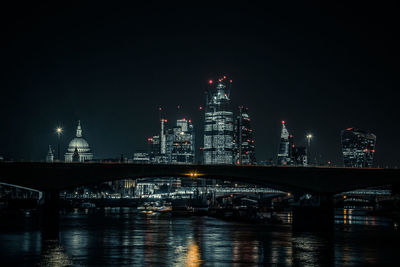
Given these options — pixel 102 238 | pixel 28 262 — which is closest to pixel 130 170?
pixel 102 238

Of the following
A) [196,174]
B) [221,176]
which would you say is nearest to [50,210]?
[196,174]

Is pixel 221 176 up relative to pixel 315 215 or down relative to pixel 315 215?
up

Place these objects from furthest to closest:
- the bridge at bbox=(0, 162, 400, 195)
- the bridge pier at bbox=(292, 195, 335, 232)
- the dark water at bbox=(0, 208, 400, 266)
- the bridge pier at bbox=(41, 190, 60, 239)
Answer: the bridge pier at bbox=(292, 195, 335, 232) < the bridge at bbox=(0, 162, 400, 195) < the bridge pier at bbox=(41, 190, 60, 239) < the dark water at bbox=(0, 208, 400, 266)

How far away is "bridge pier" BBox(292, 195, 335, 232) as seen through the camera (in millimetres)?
101562

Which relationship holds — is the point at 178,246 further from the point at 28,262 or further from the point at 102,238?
the point at 28,262

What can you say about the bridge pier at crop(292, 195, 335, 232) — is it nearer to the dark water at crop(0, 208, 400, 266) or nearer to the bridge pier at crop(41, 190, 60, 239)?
the dark water at crop(0, 208, 400, 266)

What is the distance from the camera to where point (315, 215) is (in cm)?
10388

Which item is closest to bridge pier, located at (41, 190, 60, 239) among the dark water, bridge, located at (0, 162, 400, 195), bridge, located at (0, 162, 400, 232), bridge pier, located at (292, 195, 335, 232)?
bridge, located at (0, 162, 400, 232)

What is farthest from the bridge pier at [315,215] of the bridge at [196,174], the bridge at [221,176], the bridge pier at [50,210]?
the bridge pier at [50,210]

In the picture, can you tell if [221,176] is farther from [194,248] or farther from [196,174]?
[194,248]

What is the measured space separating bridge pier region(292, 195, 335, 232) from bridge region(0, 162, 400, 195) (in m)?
2.00

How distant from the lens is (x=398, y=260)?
199ft

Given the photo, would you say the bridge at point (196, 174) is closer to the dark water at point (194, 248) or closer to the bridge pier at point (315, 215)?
the bridge pier at point (315, 215)

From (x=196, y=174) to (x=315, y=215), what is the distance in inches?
867
